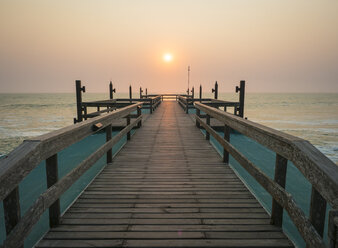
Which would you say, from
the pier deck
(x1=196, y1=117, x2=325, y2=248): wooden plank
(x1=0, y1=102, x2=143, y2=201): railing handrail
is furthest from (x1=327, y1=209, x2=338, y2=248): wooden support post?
(x1=0, y1=102, x2=143, y2=201): railing handrail

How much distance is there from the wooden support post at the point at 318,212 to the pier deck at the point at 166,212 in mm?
689

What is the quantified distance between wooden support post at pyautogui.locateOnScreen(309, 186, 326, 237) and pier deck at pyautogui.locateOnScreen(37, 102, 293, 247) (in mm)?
689

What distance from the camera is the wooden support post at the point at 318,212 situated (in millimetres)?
1689

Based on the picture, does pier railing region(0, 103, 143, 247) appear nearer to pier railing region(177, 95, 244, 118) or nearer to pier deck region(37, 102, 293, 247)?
→ pier deck region(37, 102, 293, 247)

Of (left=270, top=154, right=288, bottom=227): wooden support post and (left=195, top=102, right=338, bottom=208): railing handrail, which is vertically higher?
(left=195, top=102, right=338, bottom=208): railing handrail

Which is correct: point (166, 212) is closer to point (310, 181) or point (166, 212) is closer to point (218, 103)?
point (310, 181)

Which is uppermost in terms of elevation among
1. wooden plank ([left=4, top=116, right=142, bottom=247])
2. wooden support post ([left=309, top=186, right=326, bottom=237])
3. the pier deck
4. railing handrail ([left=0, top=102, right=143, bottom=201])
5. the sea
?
railing handrail ([left=0, top=102, right=143, bottom=201])

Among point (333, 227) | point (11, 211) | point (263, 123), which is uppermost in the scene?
point (333, 227)

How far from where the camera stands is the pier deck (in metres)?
2.33

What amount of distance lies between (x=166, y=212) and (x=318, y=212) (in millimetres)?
1739

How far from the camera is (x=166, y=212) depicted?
2889 millimetres

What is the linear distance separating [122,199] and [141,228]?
32.5 inches

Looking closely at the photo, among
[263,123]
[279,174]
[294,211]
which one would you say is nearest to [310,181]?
[294,211]

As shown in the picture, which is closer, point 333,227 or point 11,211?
point 333,227
